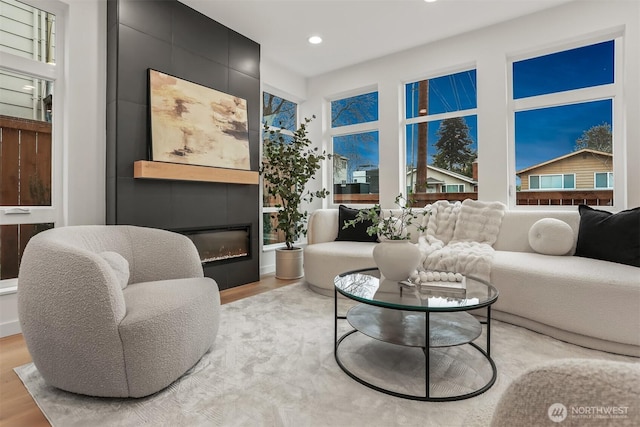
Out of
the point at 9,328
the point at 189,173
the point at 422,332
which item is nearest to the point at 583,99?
the point at 422,332

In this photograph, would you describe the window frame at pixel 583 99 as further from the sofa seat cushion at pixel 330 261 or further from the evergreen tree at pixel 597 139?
the sofa seat cushion at pixel 330 261

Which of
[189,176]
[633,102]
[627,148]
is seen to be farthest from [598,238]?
[189,176]

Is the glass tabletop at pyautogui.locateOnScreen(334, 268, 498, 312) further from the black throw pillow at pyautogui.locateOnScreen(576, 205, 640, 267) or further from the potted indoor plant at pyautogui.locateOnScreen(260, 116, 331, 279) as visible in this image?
the potted indoor plant at pyautogui.locateOnScreen(260, 116, 331, 279)

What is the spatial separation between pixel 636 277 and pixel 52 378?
3144mm

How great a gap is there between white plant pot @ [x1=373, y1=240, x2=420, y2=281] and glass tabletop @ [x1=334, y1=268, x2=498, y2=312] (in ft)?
0.22

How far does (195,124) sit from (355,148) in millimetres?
2340

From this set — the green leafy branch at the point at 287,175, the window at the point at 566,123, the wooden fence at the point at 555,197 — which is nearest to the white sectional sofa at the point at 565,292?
the wooden fence at the point at 555,197

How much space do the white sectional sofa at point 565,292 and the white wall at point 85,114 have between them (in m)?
2.27

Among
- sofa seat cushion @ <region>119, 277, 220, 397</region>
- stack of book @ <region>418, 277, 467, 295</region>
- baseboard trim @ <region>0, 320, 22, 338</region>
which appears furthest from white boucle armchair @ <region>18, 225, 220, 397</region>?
stack of book @ <region>418, 277, 467, 295</region>

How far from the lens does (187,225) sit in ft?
10.5

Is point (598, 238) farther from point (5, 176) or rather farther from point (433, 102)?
point (5, 176)

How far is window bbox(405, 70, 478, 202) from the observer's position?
3.85 metres

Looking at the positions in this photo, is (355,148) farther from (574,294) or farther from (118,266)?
(118,266)

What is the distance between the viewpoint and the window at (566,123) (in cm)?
311
